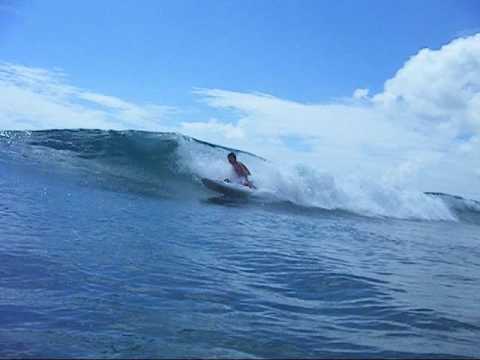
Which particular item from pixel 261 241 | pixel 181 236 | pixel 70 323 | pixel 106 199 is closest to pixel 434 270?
pixel 261 241

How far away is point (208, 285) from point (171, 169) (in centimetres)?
1396

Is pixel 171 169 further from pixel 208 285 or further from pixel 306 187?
pixel 208 285

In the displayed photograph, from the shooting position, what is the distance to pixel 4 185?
10.2 m

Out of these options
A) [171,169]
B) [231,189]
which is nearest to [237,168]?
[231,189]

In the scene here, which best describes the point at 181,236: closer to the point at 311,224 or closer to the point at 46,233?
the point at 46,233

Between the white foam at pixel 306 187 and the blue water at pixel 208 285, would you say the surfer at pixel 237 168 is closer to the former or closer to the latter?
the white foam at pixel 306 187

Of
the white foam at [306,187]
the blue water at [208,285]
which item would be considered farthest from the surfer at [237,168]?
the blue water at [208,285]

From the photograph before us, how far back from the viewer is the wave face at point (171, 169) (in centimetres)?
1583

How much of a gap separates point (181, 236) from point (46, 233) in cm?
216

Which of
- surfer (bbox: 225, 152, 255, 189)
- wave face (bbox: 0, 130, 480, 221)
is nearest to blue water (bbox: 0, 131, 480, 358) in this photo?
wave face (bbox: 0, 130, 480, 221)

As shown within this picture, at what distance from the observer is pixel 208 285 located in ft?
17.1

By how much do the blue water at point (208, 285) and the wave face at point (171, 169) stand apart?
379 centimetres

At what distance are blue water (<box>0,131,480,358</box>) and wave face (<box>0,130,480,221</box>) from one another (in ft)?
12.4

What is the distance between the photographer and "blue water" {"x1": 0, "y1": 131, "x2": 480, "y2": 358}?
3.67m
